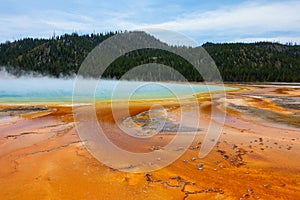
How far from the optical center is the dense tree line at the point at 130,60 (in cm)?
7600

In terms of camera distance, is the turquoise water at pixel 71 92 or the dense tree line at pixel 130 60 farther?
the dense tree line at pixel 130 60

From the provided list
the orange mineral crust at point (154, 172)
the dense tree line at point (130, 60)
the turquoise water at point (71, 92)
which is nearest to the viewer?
the orange mineral crust at point (154, 172)

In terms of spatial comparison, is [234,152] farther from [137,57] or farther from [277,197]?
[137,57]

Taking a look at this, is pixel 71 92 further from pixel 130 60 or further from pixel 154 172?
pixel 130 60

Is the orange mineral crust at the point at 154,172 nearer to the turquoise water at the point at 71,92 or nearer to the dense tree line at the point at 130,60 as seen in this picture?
the turquoise water at the point at 71,92

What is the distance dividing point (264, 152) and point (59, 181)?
19.0 ft

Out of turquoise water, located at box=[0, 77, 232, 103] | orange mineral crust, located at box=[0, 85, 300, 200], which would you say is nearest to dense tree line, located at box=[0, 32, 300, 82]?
turquoise water, located at box=[0, 77, 232, 103]

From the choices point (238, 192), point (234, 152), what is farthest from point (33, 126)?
point (238, 192)

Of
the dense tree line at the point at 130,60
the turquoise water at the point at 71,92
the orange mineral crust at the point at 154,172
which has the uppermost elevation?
the dense tree line at the point at 130,60

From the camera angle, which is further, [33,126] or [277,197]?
[33,126]

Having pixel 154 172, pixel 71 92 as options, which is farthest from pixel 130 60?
pixel 154 172

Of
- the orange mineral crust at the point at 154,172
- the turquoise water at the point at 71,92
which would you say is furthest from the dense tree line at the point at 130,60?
the orange mineral crust at the point at 154,172

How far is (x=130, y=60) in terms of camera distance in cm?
8919

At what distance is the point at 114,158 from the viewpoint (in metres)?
7.06
